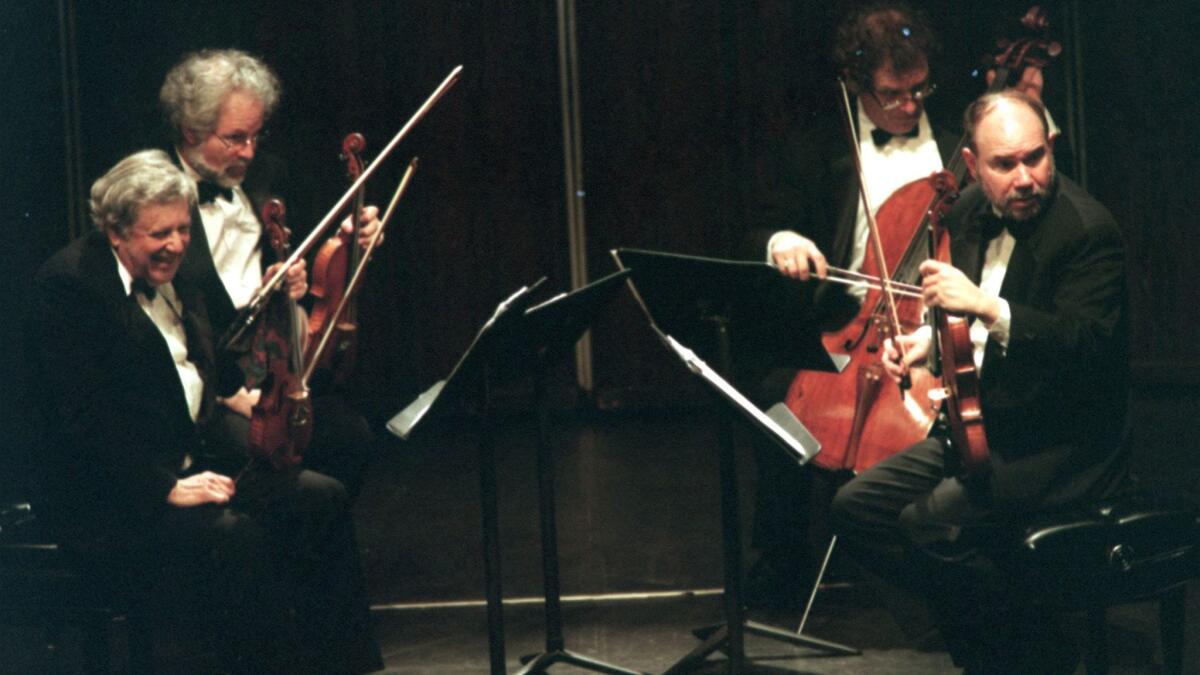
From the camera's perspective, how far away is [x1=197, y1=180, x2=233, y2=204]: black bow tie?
140 inches

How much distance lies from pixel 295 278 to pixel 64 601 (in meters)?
0.87

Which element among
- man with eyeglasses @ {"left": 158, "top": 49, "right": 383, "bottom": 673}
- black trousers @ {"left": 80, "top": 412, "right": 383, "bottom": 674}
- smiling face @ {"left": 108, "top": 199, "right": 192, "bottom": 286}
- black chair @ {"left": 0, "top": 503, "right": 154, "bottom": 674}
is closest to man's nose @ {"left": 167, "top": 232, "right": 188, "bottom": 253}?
smiling face @ {"left": 108, "top": 199, "right": 192, "bottom": 286}

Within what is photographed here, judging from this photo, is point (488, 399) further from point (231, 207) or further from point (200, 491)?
point (231, 207)

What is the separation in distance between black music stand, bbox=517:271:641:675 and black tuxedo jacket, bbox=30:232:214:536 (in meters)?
0.78

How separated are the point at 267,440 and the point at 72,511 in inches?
16.6

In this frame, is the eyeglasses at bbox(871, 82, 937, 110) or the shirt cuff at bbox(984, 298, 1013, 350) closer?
the shirt cuff at bbox(984, 298, 1013, 350)

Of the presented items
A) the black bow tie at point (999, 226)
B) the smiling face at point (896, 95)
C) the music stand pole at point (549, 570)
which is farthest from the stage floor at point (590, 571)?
the smiling face at point (896, 95)

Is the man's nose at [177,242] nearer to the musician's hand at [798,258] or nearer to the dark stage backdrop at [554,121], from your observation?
the musician's hand at [798,258]

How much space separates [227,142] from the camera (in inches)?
139

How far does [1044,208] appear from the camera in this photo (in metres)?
2.94

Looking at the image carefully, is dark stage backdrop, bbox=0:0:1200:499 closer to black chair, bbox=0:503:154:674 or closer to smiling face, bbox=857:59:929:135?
smiling face, bbox=857:59:929:135

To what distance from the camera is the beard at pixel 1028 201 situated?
2912 mm

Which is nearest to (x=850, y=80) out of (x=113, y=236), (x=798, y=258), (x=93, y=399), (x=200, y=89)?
(x=798, y=258)

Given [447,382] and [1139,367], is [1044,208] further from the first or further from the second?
[1139,367]
